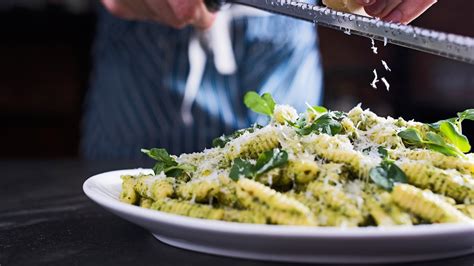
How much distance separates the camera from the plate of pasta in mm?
726

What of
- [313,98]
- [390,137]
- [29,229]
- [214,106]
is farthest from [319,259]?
[313,98]

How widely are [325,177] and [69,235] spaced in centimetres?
36

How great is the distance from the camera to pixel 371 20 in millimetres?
932

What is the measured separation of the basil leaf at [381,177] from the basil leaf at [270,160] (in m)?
0.10

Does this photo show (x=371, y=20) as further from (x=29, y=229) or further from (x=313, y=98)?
(x=313, y=98)

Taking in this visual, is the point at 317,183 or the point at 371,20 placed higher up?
the point at 371,20

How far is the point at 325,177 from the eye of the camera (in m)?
0.81

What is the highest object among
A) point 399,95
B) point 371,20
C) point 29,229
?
point 371,20

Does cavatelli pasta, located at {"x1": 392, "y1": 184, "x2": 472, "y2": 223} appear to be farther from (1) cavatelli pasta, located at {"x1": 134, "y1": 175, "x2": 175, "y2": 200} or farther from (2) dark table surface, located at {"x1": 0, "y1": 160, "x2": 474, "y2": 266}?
(1) cavatelli pasta, located at {"x1": 134, "y1": 175, "x2": 175, "y2": 200}

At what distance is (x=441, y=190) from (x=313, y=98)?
1183 millimetres

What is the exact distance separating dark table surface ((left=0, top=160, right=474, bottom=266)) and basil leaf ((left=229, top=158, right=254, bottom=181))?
0.30 feet

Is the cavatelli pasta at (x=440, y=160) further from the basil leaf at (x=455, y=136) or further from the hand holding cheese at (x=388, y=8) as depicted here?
the hand holding cheese at (x=388, y=8)

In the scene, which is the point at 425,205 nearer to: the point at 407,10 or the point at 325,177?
the point at 325,177

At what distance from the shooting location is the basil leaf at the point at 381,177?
2.60 feet
